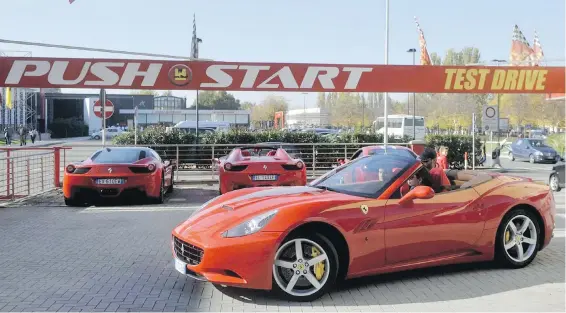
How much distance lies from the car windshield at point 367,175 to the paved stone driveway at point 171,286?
89 centimetres

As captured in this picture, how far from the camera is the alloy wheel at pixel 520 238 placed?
5.84 meters

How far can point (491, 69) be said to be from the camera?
1334 centimetres

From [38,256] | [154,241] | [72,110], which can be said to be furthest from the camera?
[72,110]

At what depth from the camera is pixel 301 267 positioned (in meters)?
4.68

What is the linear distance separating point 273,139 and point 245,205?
53.8 feet

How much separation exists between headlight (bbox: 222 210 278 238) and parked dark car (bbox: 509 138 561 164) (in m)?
28.9

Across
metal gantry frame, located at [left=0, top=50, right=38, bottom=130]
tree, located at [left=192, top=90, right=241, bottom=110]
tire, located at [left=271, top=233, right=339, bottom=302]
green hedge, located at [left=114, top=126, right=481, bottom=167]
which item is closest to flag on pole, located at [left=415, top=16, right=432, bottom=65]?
green hedge, located at [left=114, top=126, right=481, bottom=167]

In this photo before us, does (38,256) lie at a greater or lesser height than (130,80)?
lesser

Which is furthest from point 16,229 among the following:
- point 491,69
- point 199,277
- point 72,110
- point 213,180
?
point 72,110

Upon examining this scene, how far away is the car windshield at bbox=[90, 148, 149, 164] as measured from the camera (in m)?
11.0

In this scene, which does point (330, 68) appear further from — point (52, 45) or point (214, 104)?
point (214, 104)

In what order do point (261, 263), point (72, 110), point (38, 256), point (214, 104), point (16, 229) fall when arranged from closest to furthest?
1. point (261, 263)
2. point (38, 256)
3. point (16, 229)
4. point (72, 110)
5. point (214, 104)

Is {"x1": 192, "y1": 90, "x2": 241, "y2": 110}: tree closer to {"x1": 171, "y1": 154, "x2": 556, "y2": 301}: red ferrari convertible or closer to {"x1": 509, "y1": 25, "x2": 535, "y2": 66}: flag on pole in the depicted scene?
{"x1": 509, "y1": 25, "x2": 535, "y2": 66}: flag on pole

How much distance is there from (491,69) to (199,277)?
1078 cm
